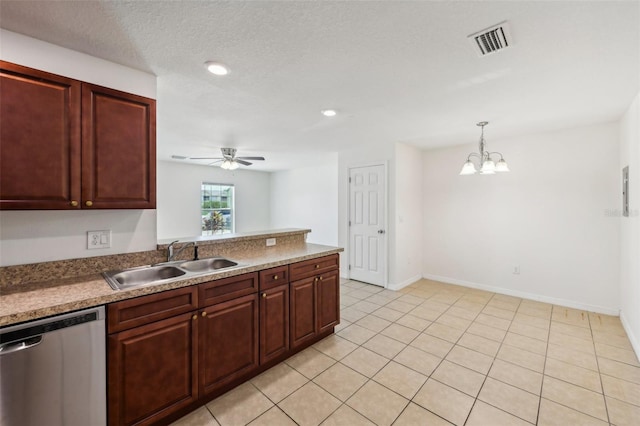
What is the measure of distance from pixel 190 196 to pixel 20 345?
18.7 ft

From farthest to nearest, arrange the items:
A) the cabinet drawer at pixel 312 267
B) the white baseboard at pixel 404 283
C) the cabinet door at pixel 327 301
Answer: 1. the white baseboard at pixel 404 283
2. the cabinet door at pixel 327 301
3. the cabinet drawer at pixel 312 267

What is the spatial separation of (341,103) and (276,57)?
0.99 metres

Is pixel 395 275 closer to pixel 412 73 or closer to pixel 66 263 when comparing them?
pixel 412 73

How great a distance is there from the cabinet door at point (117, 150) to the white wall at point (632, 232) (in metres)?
4.24

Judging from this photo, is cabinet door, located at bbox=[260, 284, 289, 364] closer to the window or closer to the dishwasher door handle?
the dishwasher door handle

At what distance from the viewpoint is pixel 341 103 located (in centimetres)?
274

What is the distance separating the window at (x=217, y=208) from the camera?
6.86m

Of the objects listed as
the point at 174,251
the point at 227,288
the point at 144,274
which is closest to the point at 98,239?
the point at 144,274

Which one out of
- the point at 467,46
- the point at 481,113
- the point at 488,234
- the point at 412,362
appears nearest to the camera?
the point at 467,46

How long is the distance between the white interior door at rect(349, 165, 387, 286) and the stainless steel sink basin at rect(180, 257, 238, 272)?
113 inches

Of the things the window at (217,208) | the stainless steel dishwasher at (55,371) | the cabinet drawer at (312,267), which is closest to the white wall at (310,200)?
the window at (217,208)

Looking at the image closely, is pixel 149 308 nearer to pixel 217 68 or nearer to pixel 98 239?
pixel 98 239

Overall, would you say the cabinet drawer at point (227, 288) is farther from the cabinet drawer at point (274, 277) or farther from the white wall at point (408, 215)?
the white wall at point (408, 215)

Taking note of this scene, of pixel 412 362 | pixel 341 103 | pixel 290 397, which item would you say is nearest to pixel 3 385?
pixel 290 397
